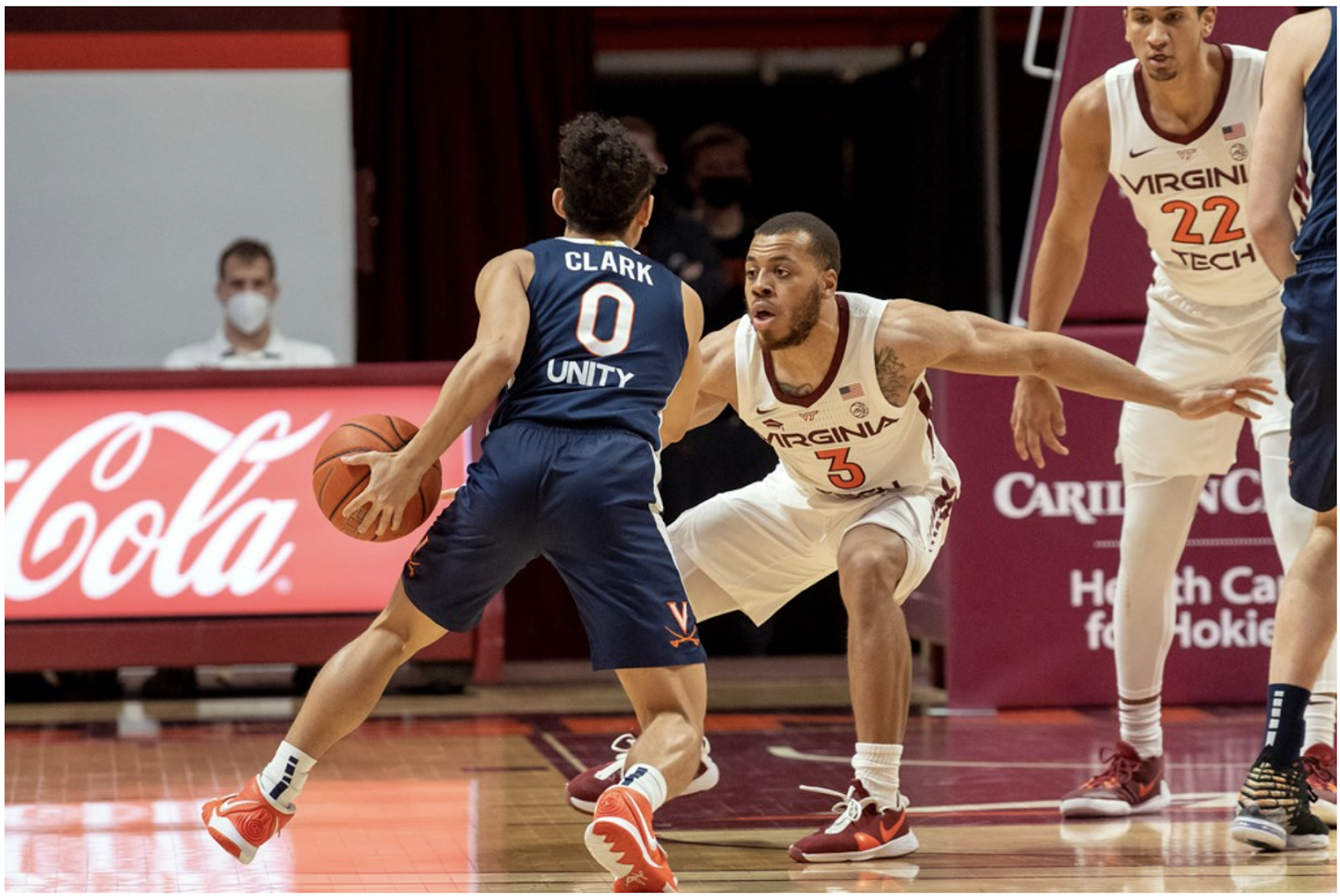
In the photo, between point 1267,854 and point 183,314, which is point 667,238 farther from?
point 1267,854

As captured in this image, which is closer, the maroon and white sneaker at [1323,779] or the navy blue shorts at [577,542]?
the navy blue shorts at [577,542]

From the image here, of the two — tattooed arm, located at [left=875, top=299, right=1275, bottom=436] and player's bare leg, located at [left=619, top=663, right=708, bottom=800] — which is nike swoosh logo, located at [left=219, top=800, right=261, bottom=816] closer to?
player's bare leg, located at [left=619, top=663, right=708, bottom=800]

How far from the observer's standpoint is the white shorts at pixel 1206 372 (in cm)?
555

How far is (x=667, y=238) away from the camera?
8.99 m

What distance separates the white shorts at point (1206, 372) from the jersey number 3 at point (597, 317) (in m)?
1.83

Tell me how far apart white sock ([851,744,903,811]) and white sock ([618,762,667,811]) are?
29.8 inches

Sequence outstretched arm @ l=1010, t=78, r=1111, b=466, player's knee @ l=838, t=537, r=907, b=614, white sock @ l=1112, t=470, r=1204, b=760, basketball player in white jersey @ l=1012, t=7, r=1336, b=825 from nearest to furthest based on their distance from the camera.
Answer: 1. player's knee @ l=838, t=537, r=907, b=614
2. basketball player in white jersey @ l=1012, t=7, r=1336, b=825
3. outstretched arm @ l=1010, t=78, r=1111, b=466
4. white sock @ l=1112, t=470, r=1204, b=760

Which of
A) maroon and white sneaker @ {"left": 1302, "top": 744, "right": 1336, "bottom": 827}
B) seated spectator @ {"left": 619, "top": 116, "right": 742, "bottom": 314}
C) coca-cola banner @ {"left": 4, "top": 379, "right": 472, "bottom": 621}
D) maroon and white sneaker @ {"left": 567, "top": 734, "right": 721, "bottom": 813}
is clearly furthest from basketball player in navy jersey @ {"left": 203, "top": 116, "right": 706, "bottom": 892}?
seated spectator @ {"left": 619, "top": 116, "right": 742, "bottom": 314}

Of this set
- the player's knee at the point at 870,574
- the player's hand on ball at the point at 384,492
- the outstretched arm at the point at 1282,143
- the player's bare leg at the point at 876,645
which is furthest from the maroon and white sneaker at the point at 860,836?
the outstretched arm at the point at 1282,143

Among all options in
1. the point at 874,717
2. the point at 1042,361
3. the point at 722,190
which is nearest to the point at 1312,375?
the point at 1042,361

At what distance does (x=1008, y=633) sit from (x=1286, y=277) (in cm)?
342

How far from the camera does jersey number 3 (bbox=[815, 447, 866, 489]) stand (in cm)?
516

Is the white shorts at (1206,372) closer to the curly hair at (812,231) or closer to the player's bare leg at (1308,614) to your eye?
the player's bare leg at (1308,614)

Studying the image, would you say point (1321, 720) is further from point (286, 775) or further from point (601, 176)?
point (286, 775)
